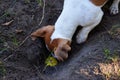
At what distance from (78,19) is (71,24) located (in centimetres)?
8

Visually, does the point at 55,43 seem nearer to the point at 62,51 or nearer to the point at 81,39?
the point at 62,51

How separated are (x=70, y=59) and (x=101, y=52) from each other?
0.29m

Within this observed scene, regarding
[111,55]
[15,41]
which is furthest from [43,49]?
[111,55]

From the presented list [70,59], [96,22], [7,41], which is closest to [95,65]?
[70,59]

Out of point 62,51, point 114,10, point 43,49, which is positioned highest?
point 114,10

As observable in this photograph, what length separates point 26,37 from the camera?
3285mm

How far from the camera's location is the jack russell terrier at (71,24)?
295 centimetres

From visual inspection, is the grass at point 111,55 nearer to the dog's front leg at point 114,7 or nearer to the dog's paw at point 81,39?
the dog's paw at point 81,39

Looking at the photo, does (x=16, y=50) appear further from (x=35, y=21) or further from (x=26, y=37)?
(x=35, y=21)

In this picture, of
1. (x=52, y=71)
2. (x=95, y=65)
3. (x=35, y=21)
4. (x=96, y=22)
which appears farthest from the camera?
(x=35, y=21)

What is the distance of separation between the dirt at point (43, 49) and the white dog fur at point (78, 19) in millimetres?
100

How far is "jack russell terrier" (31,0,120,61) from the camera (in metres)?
2.95

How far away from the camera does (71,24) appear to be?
303 cm

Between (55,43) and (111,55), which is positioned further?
(55,43)
